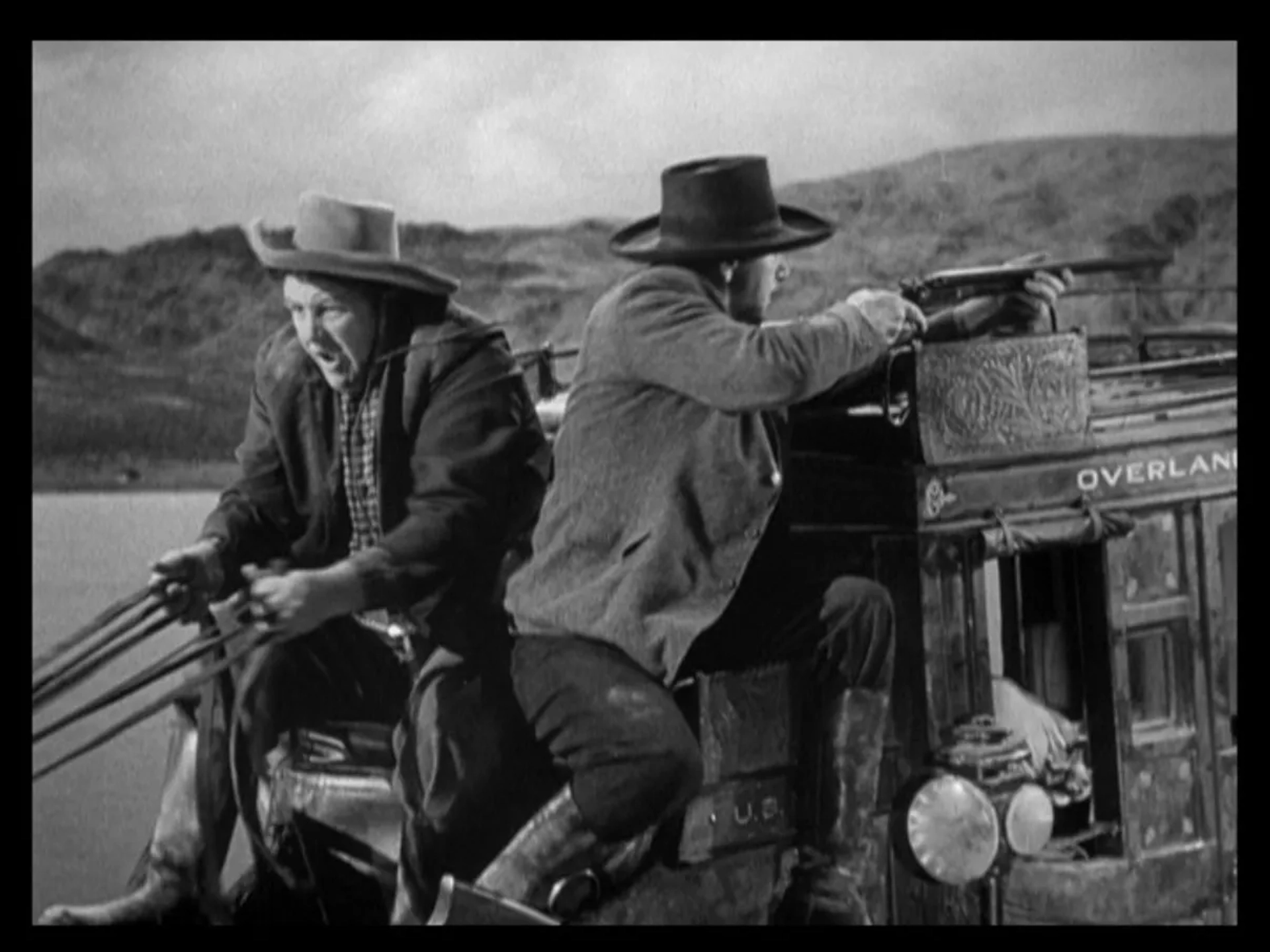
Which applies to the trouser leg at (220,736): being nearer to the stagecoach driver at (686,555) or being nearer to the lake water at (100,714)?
the lake water at (100,714)

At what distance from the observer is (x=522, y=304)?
4.33 metres

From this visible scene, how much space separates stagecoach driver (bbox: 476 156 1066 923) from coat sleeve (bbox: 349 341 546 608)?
0.09 metres

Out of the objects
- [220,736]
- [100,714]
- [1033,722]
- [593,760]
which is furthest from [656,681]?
[100,714]

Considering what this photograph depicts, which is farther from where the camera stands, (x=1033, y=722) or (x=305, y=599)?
(x=1033, y=722)

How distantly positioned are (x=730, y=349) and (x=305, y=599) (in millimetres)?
1100

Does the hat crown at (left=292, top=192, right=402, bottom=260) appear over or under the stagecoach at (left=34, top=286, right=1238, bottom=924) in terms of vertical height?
over

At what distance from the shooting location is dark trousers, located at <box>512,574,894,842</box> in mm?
4156

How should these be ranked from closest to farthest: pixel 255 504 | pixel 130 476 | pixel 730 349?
pixel 730 349
pixel 255 504
pixel 130 476

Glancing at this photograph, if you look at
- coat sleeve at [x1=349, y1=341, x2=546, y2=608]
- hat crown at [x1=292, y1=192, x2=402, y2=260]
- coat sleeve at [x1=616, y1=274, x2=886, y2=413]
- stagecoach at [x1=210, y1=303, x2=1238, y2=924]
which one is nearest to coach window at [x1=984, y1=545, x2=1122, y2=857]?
stagecoach at [x1=210, y1=303, x2=1238, y2=924]

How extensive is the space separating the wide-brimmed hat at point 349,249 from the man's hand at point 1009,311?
1157 millimetres

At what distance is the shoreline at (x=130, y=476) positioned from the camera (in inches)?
173

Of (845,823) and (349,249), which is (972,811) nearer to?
(845,823)

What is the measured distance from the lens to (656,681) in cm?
418

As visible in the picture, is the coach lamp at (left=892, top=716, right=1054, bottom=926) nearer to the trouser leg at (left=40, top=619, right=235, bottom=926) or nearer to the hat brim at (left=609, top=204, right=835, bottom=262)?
the hat brim at (left=609, top=204, right=835, bottom=262)
